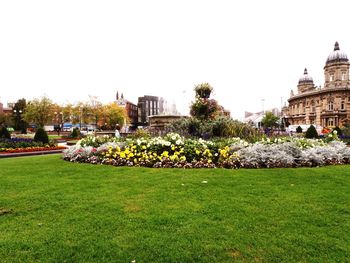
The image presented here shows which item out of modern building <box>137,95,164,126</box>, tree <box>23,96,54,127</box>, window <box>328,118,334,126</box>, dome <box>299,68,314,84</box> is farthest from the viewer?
modern building <box>137,95,164,126</box>

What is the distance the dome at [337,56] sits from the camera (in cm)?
7281

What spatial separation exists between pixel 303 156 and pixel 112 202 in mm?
6878

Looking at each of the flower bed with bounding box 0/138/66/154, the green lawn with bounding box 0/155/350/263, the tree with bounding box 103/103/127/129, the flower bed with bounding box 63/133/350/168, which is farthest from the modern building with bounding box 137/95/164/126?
the green lawn with bounding box 0/155/350/263

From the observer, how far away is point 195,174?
7.35 m

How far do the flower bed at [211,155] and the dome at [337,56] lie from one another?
7652cm

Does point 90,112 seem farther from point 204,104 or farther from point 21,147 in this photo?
point 204,104

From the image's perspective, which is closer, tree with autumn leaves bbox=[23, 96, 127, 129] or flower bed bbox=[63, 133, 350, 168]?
flower bed bbox=[63, 133, 350, 168]

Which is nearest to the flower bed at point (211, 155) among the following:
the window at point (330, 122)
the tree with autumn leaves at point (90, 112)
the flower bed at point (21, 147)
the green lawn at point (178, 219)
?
the green lawn at point (178, 219)

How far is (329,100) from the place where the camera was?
66.8 metres

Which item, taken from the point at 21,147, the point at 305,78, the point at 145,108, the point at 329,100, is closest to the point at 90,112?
the point at 21,147

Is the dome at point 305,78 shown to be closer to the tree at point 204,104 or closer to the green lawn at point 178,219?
the tree at point 204,104

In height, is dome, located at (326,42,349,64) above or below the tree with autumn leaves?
above

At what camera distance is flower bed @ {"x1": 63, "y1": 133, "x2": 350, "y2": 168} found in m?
8.67

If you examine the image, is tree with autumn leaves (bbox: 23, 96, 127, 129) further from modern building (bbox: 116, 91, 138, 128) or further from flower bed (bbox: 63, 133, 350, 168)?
flower bed (bbox: 63, 133, 350, 168)
